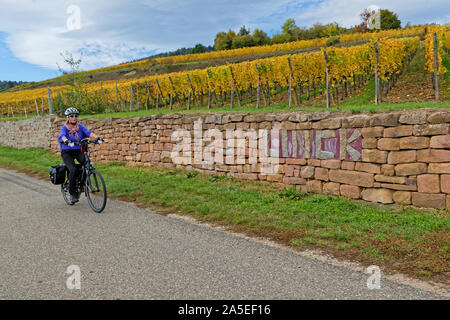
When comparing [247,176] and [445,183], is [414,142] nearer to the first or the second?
[445,183]

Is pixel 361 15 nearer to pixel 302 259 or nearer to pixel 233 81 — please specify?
pixel 233 81

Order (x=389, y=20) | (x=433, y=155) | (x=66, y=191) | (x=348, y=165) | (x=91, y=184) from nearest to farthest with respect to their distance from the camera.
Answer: (x=433, y=155), (x=348, y=165), (x=91, y=184), (x=66, y=191), (x=389, y=20)

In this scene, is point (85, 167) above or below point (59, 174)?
above

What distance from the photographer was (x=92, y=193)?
7.12 metres

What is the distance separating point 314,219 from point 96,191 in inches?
159

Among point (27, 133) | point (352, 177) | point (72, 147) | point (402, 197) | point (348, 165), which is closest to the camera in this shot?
point (402, 197)

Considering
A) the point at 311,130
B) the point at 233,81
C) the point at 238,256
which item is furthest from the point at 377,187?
the point at 233,81

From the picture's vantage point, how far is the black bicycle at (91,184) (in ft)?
22.8

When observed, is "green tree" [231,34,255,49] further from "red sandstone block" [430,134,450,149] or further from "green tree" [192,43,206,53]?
"red sandstone block" [430,134,450,149]

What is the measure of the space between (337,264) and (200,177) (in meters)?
6.19

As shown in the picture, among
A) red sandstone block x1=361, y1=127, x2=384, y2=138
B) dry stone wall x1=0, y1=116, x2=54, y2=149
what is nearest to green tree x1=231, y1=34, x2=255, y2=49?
dry stone wall x1=0, y1=116, x2=54, y2=149

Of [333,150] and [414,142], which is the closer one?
[414,142]

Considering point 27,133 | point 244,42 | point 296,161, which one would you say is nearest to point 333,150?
point 296,161

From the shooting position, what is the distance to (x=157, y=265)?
4.19 meters
